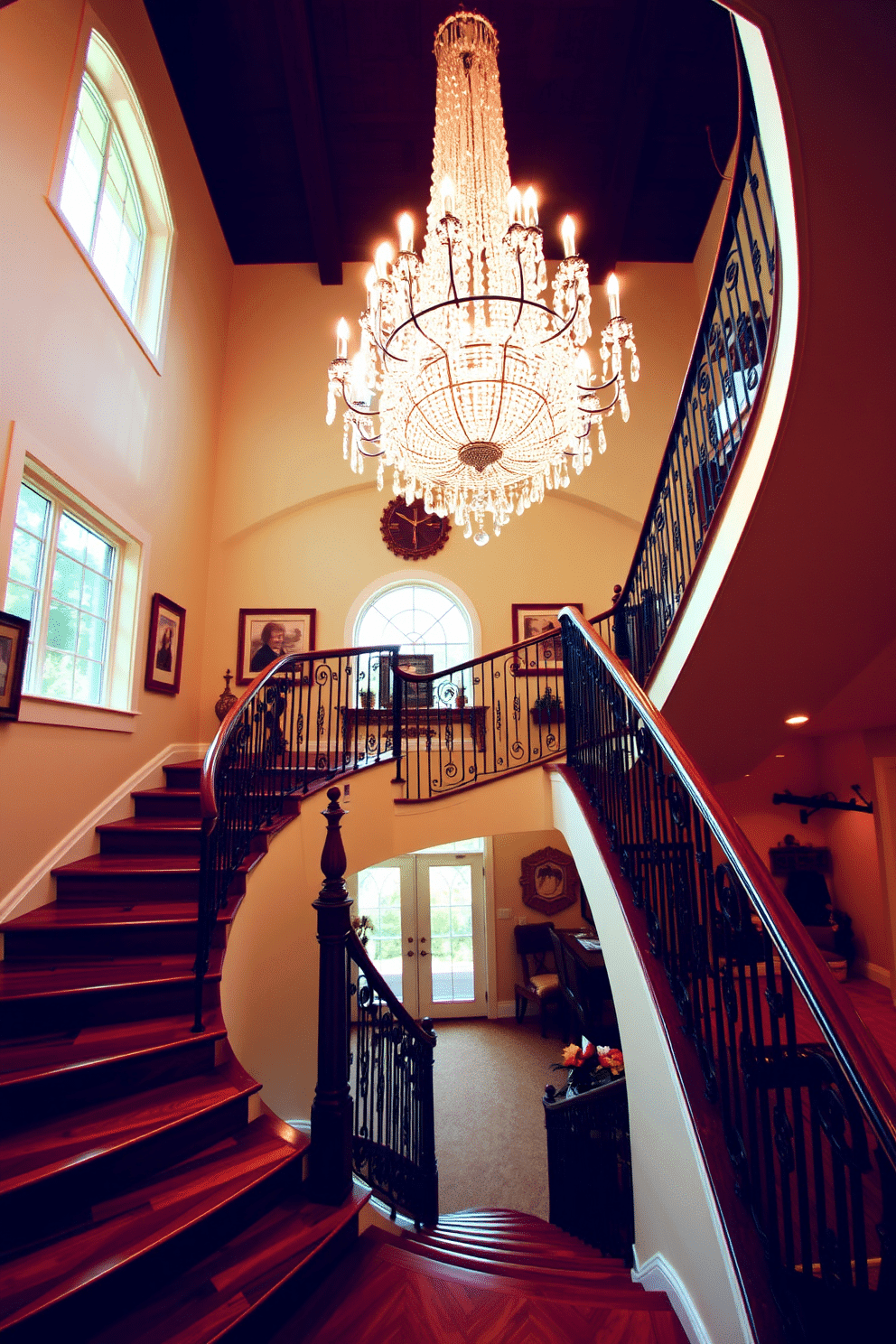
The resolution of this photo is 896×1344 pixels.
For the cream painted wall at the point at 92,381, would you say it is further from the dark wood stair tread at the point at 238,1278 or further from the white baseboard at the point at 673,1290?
the white baseboard at the point at 673,1290

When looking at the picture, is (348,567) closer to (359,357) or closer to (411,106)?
(359,357)

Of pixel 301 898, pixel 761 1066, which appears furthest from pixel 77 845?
pixel 761 1066

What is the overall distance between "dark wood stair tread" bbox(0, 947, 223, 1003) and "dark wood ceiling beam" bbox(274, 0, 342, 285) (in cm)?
700

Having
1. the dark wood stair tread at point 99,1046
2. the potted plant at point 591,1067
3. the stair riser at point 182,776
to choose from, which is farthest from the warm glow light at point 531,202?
the potted plant at point 591,1067

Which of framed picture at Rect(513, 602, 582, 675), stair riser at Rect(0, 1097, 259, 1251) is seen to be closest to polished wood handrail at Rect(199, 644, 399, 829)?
stair riser at Rect(0, 1097, 259, 1251)

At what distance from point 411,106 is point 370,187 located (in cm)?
89

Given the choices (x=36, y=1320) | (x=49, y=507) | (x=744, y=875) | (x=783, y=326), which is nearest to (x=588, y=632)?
(x=783, y=326)

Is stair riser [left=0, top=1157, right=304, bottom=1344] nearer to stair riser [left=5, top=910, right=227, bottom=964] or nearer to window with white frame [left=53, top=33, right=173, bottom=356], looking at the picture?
stair riser [left=5, top=910, right=227, bottom=964]

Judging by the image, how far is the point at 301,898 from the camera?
4.21 meters

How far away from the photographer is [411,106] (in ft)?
20.1

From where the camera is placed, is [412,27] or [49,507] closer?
[49,507]

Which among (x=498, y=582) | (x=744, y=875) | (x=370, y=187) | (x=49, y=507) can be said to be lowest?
(x=744, y=875)

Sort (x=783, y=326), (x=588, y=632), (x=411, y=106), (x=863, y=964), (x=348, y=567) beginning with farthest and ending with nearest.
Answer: (x=348, y=567) → (x=863, y=964) → (x=411, y=106) → (x=588, y=632) → (x=783, y=326)

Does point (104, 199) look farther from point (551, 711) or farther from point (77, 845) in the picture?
point (551, 711)
